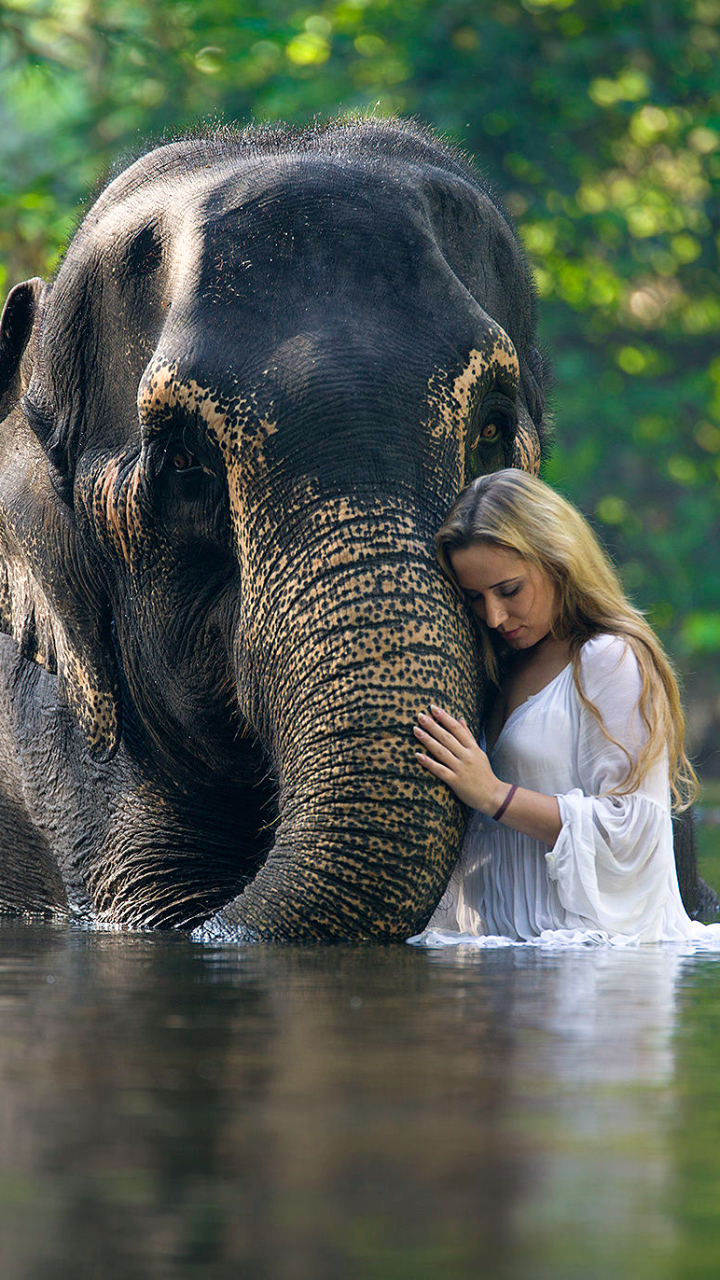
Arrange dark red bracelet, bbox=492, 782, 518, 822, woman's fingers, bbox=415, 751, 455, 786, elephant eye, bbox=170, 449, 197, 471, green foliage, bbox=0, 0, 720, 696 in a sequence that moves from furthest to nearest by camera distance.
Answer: green foliage, bbox=0, 0, 720, 696, elephant eye, bbox=170, 449, 197, 471, dark red bracelet, bbox=492, 782, 518, 822, woman's fingers, bbox=415, 751, 455, 786

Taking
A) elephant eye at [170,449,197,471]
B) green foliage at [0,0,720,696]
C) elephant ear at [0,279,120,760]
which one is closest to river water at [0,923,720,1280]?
elephant eye at [170,449,197,471]

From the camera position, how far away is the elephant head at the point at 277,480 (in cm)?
386

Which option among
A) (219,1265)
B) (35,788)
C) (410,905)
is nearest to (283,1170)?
(219,1265)

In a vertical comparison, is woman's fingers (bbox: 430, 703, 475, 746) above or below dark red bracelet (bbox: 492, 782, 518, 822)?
above

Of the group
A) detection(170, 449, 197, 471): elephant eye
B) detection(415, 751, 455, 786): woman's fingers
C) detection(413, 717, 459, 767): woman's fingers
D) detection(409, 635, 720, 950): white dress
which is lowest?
detection(409, 635, 720, 950): white dress

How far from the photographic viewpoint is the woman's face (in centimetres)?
403

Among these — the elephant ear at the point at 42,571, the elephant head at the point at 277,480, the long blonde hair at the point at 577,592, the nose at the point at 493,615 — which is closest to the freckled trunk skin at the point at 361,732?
the elephant head at the point at 277,480

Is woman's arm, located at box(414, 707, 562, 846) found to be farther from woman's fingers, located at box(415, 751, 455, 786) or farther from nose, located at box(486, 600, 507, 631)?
nose, located at box(486, 600, 507, 631)

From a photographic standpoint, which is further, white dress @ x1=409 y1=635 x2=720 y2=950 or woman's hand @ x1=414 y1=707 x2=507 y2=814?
white dress @ x1=409 y1=635 x2=720 y2=950

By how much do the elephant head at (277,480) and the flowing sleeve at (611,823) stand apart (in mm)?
428

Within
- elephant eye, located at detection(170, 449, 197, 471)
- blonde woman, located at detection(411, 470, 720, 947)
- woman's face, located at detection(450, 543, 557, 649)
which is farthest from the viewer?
elephant eye, located at detection(170, 449, 197, 471)

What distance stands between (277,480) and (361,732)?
2.12 ft

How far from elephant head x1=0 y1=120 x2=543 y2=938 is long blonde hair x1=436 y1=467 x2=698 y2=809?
123 mm

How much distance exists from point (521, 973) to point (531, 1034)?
913 millimetres
